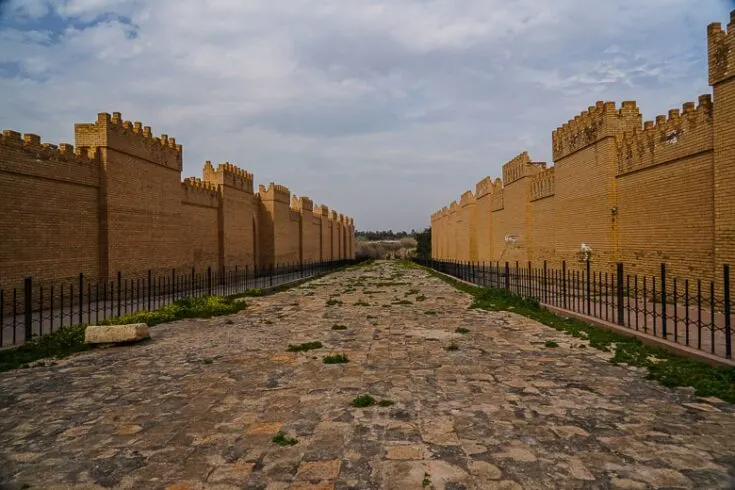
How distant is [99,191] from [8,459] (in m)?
13.3

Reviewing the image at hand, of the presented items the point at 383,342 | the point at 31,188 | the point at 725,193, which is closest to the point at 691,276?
the point at 725,193

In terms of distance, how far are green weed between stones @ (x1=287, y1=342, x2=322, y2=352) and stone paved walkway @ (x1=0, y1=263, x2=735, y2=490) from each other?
30 centimetres

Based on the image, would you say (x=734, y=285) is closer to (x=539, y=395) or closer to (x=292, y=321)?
(x=539, y=395)

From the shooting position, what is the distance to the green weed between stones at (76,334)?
782 cm

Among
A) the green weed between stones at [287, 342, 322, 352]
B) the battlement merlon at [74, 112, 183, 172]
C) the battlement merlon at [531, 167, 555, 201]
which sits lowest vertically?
the green weed between stones at [287, 342, 322, 352]

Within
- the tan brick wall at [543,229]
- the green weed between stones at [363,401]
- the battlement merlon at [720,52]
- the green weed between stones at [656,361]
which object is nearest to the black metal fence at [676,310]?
the green weed between stones at [656,361]

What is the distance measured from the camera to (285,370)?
6.89m

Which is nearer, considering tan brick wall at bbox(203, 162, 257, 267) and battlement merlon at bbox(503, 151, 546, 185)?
battlement merlon at bbox(503, 151, 546, 185)

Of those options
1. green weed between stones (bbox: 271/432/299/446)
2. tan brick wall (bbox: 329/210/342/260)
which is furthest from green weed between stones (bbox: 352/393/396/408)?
tan brick wall (bbox: 329/210/342/260)

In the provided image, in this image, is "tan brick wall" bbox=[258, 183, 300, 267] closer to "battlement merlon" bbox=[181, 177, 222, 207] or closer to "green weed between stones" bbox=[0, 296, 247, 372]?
"battlement merlon" bbox=[181, 177, 222, 207]

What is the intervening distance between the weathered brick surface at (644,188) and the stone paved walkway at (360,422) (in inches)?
233

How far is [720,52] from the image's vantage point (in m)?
10.3

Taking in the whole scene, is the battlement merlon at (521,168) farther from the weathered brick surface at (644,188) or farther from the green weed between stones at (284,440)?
the green weed between stones at (284,440)

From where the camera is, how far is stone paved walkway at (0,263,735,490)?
3.60 meters
